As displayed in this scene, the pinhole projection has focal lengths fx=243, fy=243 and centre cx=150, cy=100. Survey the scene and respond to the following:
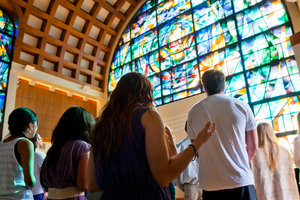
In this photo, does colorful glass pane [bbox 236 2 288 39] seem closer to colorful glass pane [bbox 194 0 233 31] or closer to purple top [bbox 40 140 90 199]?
colorful glass pane [bbox 194 0 233 31]

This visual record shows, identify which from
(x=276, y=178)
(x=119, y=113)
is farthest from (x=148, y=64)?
(x=119, y=113)

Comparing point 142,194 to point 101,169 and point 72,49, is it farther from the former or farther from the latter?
point 72,49

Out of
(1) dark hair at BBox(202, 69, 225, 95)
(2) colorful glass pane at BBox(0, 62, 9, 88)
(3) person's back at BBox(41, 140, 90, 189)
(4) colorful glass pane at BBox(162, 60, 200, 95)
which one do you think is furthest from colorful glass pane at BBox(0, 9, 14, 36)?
(1) dark hair at BBox(202, 69, 225, 95)

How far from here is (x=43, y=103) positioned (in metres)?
9.80

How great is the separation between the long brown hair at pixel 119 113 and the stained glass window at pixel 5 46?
853cm

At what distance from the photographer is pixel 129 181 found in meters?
1.09

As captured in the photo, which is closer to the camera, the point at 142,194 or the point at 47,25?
the point at 142,194

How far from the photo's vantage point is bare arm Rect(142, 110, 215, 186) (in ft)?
3.51

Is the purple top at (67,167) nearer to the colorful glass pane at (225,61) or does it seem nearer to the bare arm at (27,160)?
the bare arm at (27,160)

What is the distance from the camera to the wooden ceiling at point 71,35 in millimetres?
9580

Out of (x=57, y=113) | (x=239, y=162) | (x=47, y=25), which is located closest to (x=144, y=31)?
(x=47, y=25)

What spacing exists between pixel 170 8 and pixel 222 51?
3412 millimetres

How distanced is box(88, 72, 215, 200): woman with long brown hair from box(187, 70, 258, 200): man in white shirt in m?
0.56

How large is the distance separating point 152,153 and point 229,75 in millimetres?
7633
